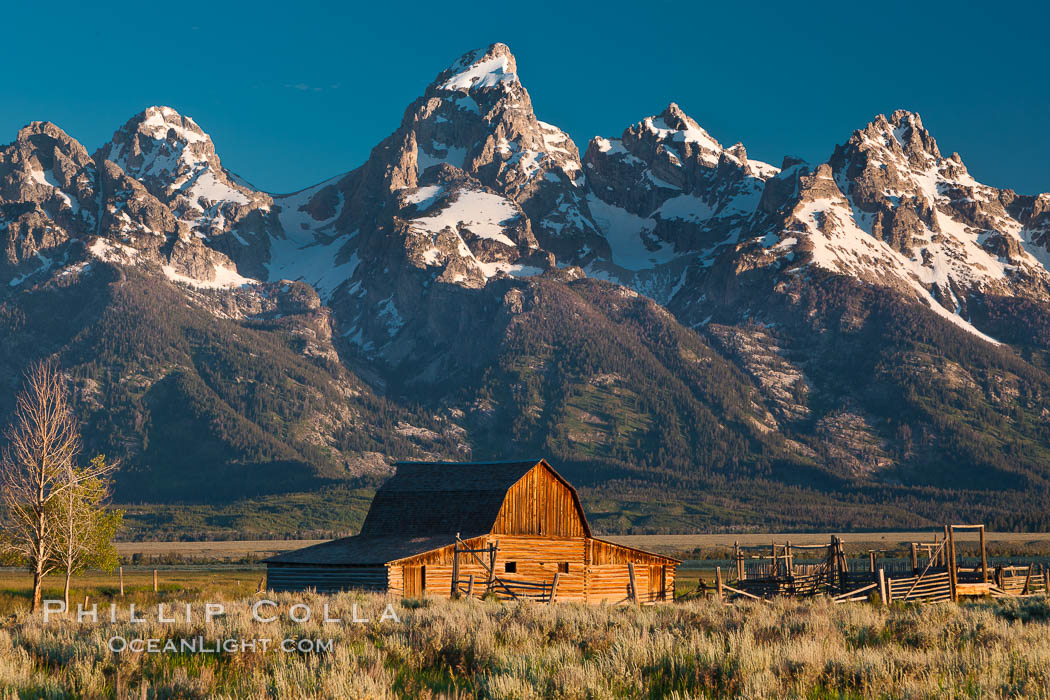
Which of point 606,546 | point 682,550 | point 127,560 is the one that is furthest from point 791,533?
point 606,546

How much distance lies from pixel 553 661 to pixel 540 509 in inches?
1376

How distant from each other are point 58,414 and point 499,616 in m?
25.7

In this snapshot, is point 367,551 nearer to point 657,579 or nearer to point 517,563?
point 517,563

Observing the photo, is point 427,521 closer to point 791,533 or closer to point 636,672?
point 636,672

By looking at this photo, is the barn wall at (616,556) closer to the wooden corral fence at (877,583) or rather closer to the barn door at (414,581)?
the wooden corral fence at (877,583)

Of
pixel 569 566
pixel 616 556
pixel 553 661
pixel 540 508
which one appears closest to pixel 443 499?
pixel 540 508

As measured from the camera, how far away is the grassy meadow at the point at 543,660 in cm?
1228

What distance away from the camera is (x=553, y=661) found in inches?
563

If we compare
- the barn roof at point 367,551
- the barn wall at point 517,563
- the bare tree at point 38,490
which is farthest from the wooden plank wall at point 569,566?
the bare tree at point 38,490

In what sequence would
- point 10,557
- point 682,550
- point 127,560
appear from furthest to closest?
point 682,550, point 127,560, point 10,557

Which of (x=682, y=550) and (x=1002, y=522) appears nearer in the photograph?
(x=682, y=550)

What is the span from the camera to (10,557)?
40375 millimetres

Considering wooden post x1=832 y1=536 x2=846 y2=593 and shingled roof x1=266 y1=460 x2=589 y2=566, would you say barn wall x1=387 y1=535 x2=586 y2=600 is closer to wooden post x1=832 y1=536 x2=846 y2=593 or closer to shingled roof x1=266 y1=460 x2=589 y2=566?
shingled roof x1=266 y1=460 x2=589 y2=566

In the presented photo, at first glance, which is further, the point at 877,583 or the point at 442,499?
the point at 442,499
